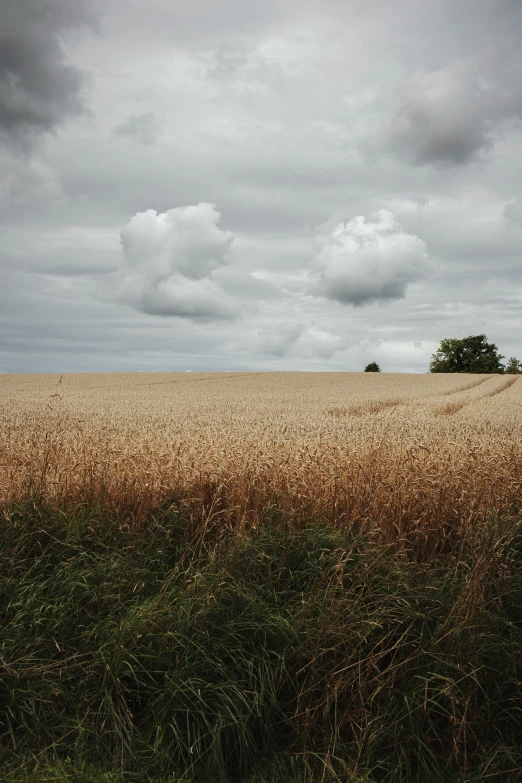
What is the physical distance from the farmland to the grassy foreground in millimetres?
20

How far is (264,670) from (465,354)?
115 metres

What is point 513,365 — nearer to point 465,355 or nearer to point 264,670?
point 465,355

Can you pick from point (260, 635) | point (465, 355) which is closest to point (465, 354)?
point (465, 355)

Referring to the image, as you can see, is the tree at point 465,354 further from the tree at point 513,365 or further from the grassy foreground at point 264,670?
the grassy foreground at point 264,670

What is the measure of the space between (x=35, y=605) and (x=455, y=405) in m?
24.1

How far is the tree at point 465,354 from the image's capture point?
10900 centimetres

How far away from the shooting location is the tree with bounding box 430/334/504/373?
109 meters

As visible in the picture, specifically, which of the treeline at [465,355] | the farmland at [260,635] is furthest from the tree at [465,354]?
the farmland at [260,635]

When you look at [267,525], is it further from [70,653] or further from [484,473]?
[484,473]

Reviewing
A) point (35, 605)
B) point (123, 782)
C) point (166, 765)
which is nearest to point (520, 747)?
point (166, 765)

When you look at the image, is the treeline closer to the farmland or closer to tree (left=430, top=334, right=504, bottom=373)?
tree (left=430, top=334, right=504, bottom=373)

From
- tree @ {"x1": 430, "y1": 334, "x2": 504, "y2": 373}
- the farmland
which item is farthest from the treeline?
the farmland

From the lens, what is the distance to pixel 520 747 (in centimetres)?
Answer: 364

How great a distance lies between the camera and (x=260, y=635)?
414cm
